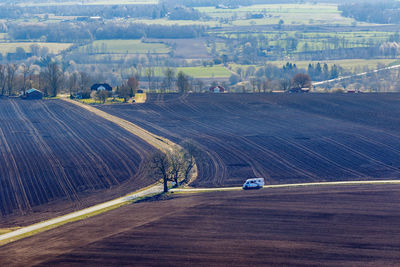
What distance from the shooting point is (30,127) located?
84.3m

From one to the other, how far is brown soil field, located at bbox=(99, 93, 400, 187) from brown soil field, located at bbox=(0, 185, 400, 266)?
973cm

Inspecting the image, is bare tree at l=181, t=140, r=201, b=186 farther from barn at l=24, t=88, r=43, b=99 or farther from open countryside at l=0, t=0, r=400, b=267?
barn at l=24, t=88, r=43, b=99

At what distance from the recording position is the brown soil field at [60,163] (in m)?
52.2

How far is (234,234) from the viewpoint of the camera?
138 feet

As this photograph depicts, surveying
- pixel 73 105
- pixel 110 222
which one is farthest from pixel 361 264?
pixel 73 105

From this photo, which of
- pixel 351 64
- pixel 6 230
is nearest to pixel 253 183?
pixel 6 230

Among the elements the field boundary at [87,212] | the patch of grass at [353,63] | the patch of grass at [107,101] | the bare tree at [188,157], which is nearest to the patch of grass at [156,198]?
the field boundary at [87,212]

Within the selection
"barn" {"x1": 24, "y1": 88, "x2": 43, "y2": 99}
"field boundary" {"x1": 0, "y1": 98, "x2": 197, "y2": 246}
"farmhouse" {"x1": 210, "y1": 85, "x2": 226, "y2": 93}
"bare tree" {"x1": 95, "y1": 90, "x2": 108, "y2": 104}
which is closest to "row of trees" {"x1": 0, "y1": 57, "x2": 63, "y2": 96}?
"barn" {"x1": 24, "y1": 88, "x2": 43, "y2": 99}

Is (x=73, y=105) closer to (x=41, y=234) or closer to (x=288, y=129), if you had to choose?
(x=288, y=129)

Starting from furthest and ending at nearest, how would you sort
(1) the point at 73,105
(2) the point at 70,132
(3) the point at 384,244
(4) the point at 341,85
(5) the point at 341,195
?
(4) the point at 341,85 → (1) the point at 73,105 → (2) the point at 70,132 → (5) the point at 341,195 → (3) the point at 384,244

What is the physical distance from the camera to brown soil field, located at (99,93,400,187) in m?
62.5

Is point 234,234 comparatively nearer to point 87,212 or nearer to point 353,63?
point 87,212

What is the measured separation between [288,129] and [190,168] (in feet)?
81.0

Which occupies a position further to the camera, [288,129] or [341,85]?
[341,85]
